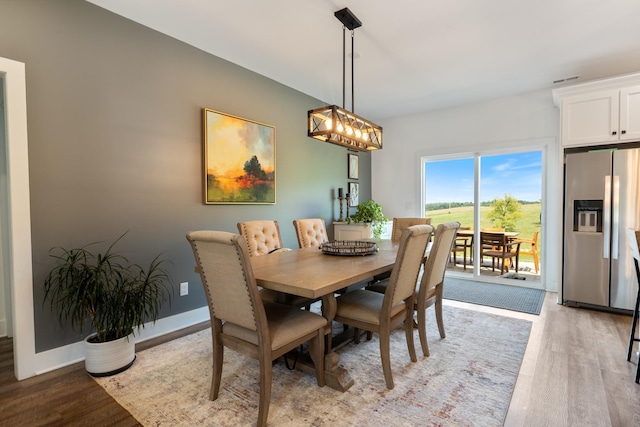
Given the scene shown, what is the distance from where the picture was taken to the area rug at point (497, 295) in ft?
11.6

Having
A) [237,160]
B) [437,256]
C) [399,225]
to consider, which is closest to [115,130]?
[237,160]

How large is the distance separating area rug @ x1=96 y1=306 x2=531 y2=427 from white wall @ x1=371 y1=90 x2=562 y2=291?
7.58 ft

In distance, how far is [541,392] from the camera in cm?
189

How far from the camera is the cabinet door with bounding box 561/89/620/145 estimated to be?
328 centimetres

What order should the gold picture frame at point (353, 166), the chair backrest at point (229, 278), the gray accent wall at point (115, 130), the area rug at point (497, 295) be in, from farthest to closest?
the gold picture frame at point (353, 166) → the area rug at point (497, 295) → the gray accent wall at point (115, 130) → the chair backrest at point (229, 278)

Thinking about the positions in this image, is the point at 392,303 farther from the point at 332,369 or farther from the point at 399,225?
the point at 399,225

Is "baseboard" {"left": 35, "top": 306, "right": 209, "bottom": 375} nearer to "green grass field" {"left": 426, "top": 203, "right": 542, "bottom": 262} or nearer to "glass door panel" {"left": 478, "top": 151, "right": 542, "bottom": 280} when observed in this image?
"green grass field" {"left": 426, "top": 203, "right": 542, "bottom": 262}

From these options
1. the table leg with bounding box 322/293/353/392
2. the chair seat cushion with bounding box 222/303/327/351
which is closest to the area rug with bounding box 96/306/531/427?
the table leg with bounding box 322/293/353/392

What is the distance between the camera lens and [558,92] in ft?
11.5

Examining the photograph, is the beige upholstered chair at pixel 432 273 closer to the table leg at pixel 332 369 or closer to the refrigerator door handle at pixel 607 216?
the table leg at pixel 332 369

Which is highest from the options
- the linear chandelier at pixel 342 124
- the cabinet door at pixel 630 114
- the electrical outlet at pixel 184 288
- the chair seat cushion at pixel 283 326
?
the cabinet door at pixel 630 114

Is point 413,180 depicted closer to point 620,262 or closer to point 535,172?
point 535,172

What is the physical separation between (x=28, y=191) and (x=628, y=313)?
5395mm

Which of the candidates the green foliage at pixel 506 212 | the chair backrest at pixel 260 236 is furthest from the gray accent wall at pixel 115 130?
the green foliage at pixel 506 212
